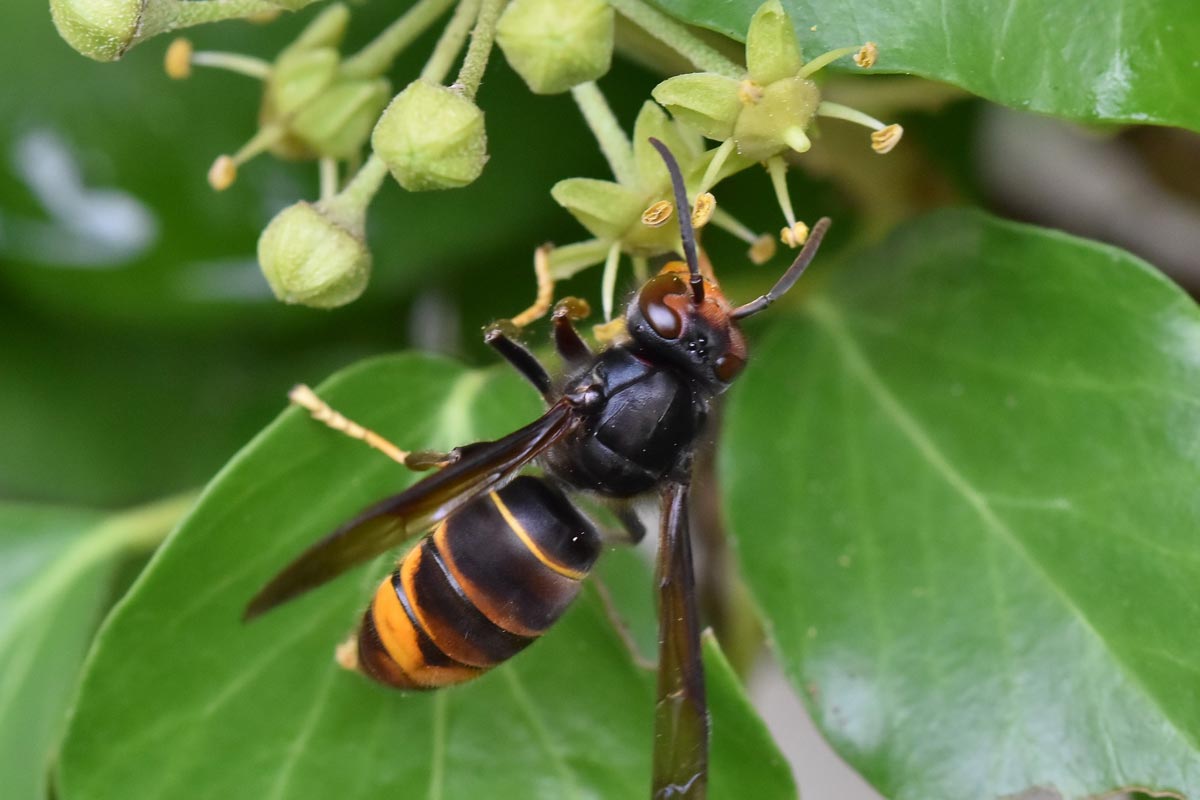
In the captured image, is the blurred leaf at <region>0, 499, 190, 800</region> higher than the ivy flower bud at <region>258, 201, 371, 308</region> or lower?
lower

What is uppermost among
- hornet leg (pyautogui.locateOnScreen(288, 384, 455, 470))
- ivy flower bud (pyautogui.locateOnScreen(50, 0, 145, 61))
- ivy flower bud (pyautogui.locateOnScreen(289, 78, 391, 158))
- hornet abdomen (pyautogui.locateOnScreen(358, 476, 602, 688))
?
ivy flower bud (pyautogui.locateOnScreen(50, 0, 145, 61))

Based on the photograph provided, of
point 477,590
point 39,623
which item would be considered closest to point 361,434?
point 477,590

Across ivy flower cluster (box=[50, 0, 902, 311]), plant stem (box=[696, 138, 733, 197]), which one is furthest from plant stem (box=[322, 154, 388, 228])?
plant stem (box=[696, 138, 733, 197])

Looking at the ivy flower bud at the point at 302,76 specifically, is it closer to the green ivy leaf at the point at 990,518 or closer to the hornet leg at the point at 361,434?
the hornet leg at the point at 361,434

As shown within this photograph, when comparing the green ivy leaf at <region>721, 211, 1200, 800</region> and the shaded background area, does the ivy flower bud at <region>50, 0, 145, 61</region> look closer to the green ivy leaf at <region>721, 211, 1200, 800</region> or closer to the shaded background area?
the shaded background area

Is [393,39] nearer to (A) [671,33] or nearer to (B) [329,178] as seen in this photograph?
(B) [329,178]

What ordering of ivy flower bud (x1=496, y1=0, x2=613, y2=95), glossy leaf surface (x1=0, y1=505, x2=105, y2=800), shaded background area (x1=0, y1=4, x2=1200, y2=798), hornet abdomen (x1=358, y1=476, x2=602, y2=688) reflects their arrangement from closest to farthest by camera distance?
ivy flower bud (x1=496, y1=0, x2=613, y2=95) < hornet abdomen (x1=358, y1=476, x2=602, y2=688) < glossy leaf surface (x1=0, y1=505, x2=105, y2=800) < shaded background area (x1=0, y1=4, x2=1200, y2=798)

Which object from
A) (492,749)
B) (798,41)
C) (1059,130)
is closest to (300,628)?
(492,749)
